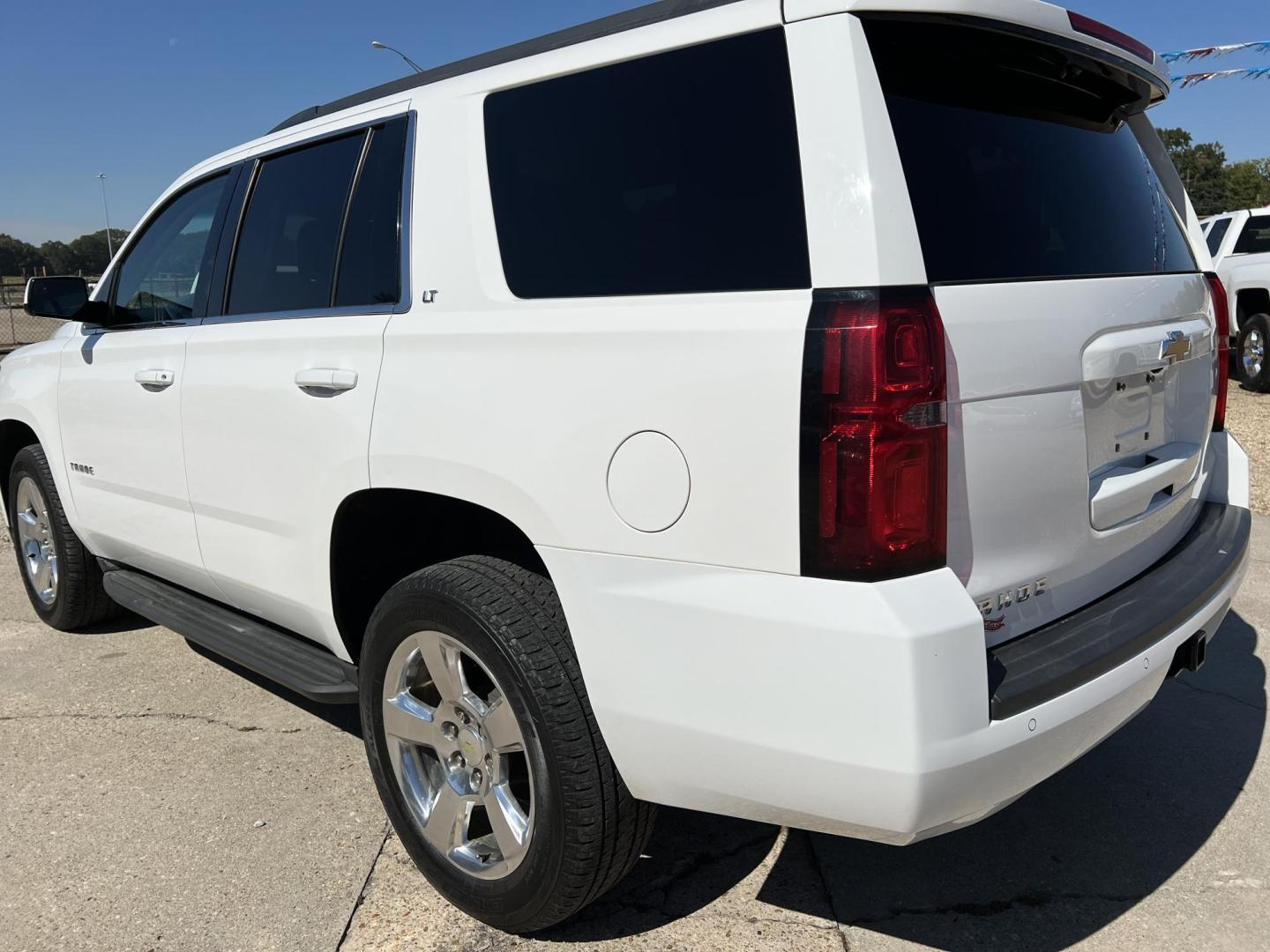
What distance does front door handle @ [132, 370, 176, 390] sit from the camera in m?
3.44

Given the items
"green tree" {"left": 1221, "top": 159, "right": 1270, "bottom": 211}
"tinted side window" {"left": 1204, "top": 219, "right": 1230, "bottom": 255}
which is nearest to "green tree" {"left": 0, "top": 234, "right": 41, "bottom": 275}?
"tinted side window" {"left": 1204, "top": 219, "right": 1230, "bottom": 255}

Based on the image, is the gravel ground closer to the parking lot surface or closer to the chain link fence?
the parking lot surface

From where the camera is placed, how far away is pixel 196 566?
3480mm

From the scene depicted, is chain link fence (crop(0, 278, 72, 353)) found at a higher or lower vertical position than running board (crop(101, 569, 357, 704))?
higher

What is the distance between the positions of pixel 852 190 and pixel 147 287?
120 inches

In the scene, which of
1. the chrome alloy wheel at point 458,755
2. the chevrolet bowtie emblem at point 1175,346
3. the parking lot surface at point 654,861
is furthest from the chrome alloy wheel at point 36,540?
the chevrolet bowtie emblem at point 1175,346

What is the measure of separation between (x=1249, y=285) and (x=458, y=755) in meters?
11.8

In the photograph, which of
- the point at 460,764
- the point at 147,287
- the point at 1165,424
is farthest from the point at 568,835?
the point at 147,287

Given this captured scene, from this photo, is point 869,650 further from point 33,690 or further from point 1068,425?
point 33,690

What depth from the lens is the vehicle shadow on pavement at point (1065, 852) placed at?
2.56m

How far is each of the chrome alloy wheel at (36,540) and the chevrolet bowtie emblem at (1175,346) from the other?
435 cm

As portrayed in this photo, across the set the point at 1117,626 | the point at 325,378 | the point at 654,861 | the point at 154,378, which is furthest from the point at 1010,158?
the point at 154,378

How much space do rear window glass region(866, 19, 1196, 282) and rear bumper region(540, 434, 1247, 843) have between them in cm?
66

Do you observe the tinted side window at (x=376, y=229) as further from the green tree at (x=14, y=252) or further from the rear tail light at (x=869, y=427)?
the green tree at (x=14, y=252)
